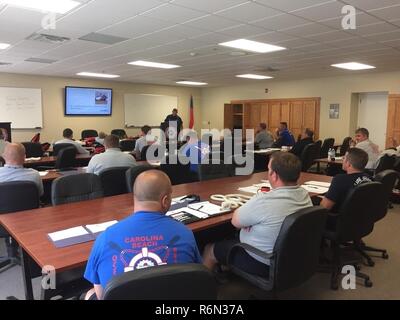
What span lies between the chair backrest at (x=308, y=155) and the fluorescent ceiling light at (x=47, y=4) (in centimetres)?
507

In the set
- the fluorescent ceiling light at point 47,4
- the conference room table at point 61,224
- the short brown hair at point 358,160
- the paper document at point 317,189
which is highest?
the fluorescent ceiling light at point 47,4

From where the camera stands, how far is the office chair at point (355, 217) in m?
2.61

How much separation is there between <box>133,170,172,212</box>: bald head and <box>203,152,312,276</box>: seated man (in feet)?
2.45

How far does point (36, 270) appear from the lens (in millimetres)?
2357

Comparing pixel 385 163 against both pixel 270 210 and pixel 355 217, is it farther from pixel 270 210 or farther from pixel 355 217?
pixel 270 210

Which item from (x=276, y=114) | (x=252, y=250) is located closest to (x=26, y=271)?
(x=252, y=250)

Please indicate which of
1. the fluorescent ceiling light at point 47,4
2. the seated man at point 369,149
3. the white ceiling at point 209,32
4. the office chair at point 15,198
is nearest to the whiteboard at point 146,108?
the white ceiling at point 209,32

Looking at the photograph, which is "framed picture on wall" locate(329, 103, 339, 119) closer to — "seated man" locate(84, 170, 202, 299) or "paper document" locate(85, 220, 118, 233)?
"paper document" locate(85, 220, 118, 233)

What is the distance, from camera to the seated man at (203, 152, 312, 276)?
2.05m

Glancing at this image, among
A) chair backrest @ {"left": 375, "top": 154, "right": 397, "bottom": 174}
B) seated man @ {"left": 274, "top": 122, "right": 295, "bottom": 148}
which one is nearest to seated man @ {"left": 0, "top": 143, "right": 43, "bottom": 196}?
chair backrest @ {"left": 375, "top": 154, "right": 397, "bottom": 174}

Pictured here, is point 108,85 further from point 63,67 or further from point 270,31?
point 270,31

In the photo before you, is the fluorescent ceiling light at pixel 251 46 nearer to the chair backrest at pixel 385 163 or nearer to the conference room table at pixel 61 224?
the chair backrest at pixel 385 163

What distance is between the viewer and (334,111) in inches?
383

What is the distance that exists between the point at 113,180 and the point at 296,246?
2.26m
